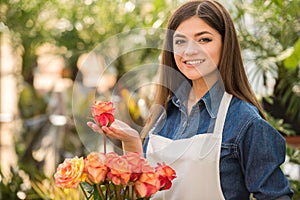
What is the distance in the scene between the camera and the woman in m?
1.23

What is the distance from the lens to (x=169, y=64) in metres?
1.35

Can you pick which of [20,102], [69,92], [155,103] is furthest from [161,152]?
[20,102]

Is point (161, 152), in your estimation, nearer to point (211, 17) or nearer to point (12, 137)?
point (211, 17)

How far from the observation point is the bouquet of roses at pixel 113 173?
1136mm

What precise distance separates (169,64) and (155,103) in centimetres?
11

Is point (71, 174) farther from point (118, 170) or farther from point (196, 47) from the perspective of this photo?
point (196, 47)

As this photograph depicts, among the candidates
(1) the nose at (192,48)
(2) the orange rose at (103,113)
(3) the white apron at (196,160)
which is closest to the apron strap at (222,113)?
(3) the white apron at (196,160)

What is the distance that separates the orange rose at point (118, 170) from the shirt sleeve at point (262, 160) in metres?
0.25

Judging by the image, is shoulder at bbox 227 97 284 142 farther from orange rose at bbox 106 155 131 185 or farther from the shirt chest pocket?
orange rose at bbox 106 155 131 185

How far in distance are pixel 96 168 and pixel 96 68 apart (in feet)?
1.43

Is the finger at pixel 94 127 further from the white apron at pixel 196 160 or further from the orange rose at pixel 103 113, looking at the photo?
the white apron at pixel 196 160

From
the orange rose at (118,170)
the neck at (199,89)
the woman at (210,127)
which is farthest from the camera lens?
the neck at (199,89)

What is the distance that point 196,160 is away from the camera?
129cm

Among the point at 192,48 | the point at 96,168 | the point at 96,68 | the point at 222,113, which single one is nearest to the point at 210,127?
the point at 222,113
